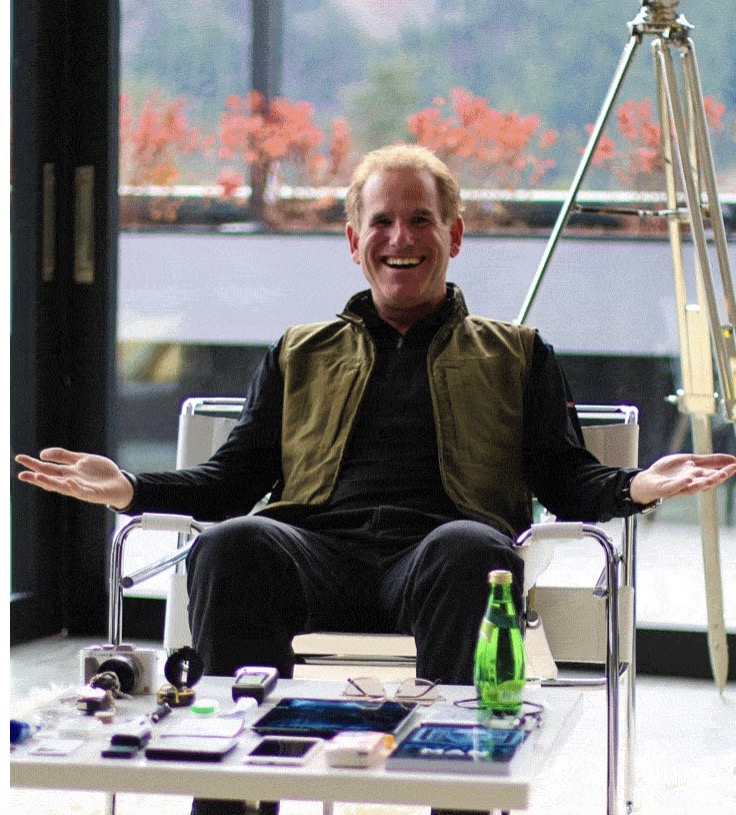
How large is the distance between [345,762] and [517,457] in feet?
3.86

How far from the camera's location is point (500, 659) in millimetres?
1758

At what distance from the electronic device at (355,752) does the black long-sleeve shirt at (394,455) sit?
976 millimetres

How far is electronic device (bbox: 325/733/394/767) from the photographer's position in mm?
1431

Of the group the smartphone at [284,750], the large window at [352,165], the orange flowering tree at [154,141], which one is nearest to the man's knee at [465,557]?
the smartphone at [284,750]

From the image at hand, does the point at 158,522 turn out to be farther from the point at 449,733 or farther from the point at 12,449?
the point at 12,449

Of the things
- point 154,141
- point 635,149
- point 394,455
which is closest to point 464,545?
point 394,455

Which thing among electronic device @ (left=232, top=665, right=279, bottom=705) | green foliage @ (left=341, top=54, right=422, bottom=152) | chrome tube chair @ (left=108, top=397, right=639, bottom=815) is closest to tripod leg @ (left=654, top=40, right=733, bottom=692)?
chrome tube chair @ (left=108, top=397, right=639, bottom=815)

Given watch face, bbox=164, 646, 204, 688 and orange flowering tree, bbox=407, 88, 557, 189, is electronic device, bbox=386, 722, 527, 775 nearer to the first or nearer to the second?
watch face, bbox=164, 646, 204, 688

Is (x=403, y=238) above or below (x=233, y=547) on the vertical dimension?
above

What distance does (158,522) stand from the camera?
232cm

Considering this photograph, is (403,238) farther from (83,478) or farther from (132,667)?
(132,667)

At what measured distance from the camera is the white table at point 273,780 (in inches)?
54.6

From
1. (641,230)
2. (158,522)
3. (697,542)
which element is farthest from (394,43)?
(158,522)

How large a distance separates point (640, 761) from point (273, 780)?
5.35 ft
